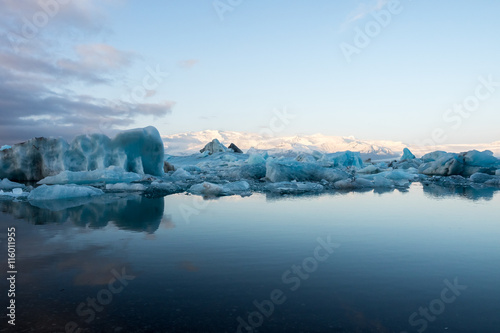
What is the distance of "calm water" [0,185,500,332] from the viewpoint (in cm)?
193

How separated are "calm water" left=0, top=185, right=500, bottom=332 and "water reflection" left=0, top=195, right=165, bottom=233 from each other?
0.26ft

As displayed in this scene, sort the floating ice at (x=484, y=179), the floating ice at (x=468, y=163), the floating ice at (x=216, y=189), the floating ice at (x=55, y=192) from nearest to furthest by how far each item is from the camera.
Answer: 1. the floating ice at (x=55, y=192)
2. the floating ice at (x=216, y=189)
3. the floating ice at (x=484, y=179)
4. the floating ice at (x=468, y=163)

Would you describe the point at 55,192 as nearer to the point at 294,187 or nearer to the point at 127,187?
the point at 127,187

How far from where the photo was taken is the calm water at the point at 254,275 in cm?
193

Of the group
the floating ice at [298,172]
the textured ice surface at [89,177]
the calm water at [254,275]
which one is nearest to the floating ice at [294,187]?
the floating ice at [298,172]

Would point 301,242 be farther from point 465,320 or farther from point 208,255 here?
point 465,320

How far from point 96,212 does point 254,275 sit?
13.8 ft

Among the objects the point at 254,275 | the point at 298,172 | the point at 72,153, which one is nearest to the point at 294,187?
the point at 298,172

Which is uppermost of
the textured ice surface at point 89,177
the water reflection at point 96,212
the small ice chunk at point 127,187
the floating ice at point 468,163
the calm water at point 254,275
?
the floating ice at point 468,163

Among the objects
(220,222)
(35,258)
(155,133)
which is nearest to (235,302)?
(35,258)

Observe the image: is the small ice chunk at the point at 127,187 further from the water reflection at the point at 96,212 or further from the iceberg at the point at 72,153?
the iceberg at the point at 72,153

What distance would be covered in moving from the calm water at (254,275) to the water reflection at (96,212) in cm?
8

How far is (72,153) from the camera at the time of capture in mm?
14219

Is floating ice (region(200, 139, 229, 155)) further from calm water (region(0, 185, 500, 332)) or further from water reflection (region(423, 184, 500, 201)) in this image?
calm water (region(0, 185, 500, 332))
